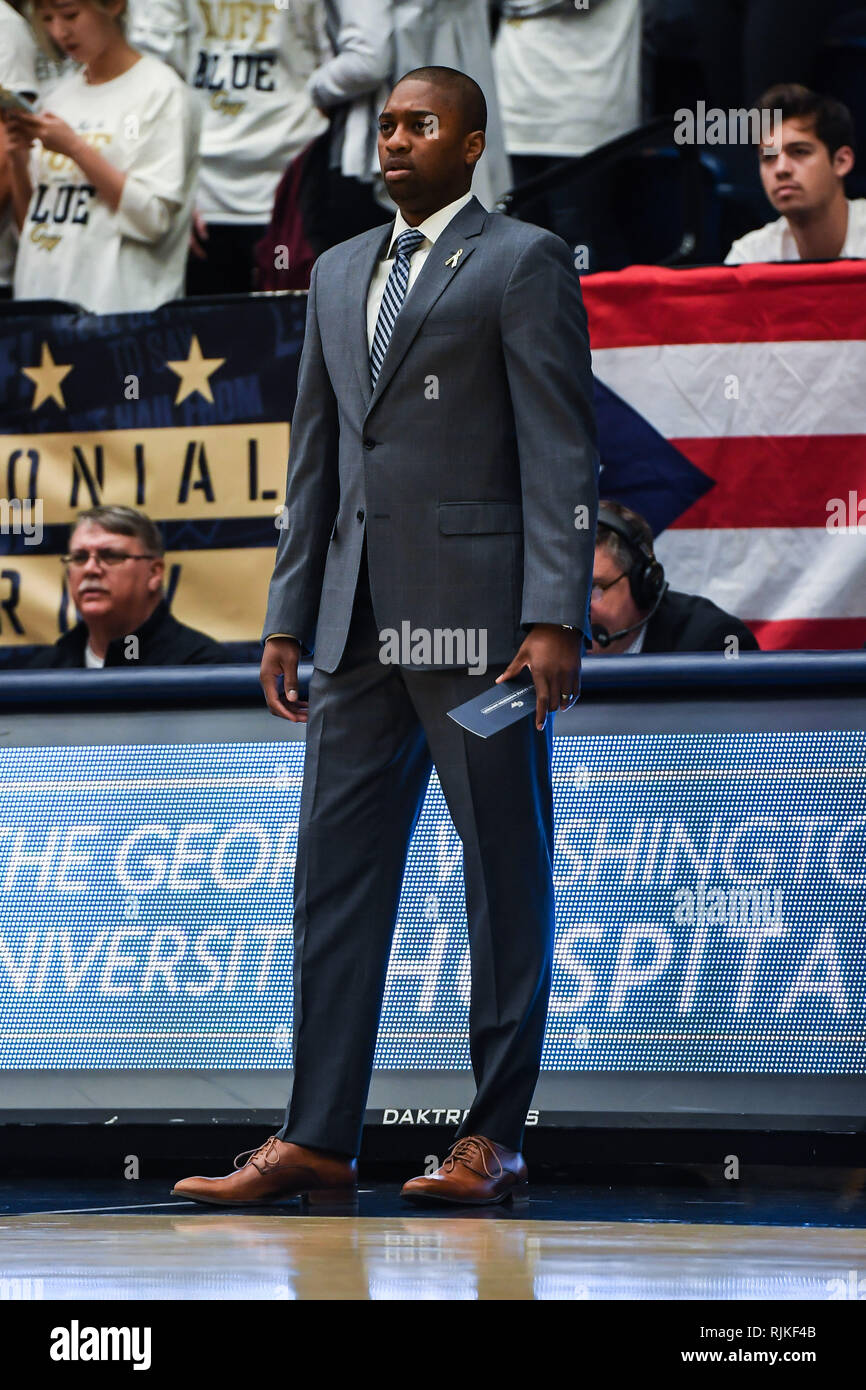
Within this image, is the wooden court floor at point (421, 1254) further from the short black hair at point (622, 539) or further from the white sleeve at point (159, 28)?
the white sleeve at point (159, 28)

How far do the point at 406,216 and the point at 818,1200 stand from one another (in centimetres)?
164

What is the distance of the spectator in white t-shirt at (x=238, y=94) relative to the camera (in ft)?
19.3

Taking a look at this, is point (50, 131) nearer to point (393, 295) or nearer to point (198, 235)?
point (198, 235)

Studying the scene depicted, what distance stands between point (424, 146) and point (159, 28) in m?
3.48

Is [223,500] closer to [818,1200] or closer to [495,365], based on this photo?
[495,365]

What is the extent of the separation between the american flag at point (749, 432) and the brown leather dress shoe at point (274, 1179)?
253 centimetres

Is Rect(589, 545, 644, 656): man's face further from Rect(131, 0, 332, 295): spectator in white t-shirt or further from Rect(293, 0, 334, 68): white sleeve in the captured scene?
Rect(293, 0, 334, 68): white sleeve

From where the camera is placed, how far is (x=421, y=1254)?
2078 mm

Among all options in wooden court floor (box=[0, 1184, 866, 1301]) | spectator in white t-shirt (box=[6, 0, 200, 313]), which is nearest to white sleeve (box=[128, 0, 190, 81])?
spectator in white t-shirt (box=[6, 0, 200, 313])

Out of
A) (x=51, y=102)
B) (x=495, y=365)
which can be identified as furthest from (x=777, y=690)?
(x=51, y=102)

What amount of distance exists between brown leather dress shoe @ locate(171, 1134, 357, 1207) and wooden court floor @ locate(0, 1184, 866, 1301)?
1.3 inches

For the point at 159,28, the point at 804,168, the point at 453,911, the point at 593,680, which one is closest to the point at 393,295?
the point at 593,680

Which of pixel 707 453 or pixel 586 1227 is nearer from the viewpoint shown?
pixel 586 1227

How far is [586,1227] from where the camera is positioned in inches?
95.3
